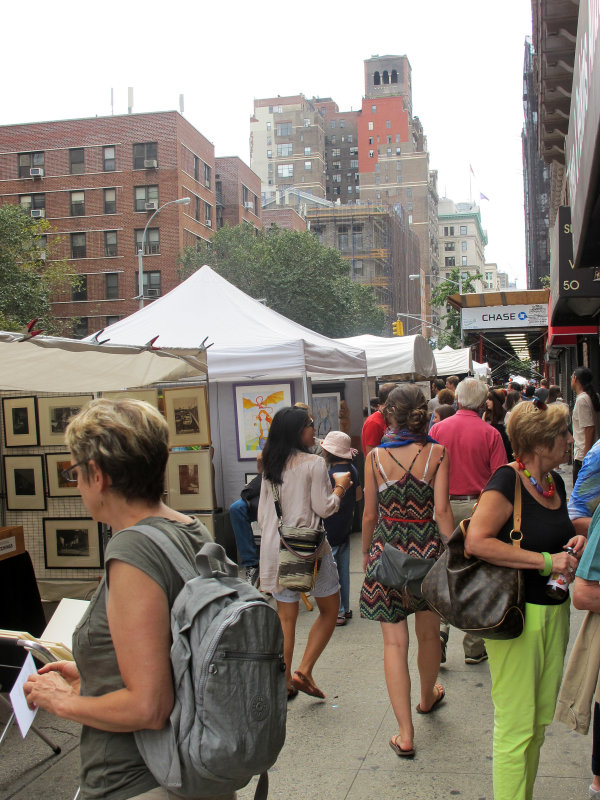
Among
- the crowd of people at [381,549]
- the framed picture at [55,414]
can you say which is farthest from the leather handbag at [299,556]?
the framed picture at [55,414]

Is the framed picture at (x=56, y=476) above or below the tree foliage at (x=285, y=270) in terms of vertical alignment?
below

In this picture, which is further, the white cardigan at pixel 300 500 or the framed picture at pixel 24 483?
the framed picture at pixel 24 483

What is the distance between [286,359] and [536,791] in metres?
5.83

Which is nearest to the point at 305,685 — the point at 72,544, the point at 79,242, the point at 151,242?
the point at 72,544

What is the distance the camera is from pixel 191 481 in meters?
7.23

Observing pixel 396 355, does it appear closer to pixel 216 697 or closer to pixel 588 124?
pixel 588 124

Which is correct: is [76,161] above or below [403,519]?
above

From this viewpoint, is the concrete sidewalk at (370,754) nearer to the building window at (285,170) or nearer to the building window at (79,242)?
the building window at (79,242)

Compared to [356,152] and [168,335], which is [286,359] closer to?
[168,335]

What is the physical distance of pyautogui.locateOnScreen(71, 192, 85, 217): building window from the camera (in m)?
55.4

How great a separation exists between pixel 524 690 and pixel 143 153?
5638 cm

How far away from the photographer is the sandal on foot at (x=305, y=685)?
4.82 meters

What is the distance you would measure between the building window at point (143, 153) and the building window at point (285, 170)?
8143cm

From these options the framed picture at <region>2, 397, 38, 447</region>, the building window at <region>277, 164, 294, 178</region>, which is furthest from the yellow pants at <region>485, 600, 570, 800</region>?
the building window at <region>277, 164, 294, 178</region>
